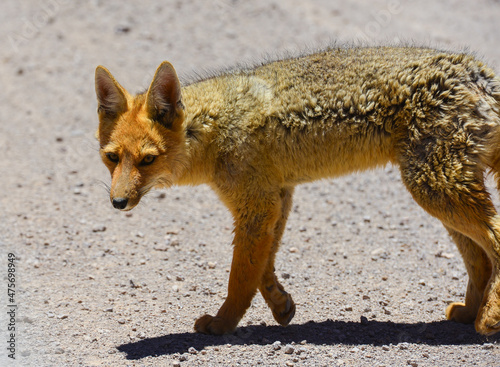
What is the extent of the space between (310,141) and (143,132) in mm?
1735

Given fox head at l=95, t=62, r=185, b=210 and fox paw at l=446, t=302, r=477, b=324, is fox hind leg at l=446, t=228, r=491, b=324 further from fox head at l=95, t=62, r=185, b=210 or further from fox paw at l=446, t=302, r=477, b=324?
fox head at l=95, t=62, r=185, b=210

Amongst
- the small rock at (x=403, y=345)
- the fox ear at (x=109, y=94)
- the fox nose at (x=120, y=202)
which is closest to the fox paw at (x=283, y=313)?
the small rock at (x=403, y=345)

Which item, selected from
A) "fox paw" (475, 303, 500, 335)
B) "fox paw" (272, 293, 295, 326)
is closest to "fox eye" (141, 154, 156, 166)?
"fox paw" (272, 293, 295, 326)

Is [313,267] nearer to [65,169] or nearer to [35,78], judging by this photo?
[65,169]

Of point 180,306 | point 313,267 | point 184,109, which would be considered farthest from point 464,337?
point 184,109

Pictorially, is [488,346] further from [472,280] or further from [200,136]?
[200,136]

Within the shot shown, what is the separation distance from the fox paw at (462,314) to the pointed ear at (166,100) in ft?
11.6

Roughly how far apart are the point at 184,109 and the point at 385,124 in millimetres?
2077

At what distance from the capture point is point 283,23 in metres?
16.7

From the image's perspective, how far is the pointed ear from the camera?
6.02 m

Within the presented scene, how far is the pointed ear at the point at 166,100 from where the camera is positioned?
602cm

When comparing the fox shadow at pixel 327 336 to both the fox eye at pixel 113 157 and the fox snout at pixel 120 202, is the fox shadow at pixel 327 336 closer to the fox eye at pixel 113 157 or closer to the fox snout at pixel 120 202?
the fox snout at pixel 120 202

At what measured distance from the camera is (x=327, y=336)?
20.1 feet

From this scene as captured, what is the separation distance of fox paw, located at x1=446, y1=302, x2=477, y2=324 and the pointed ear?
3541mm
